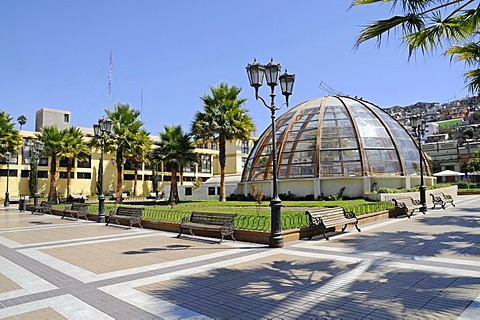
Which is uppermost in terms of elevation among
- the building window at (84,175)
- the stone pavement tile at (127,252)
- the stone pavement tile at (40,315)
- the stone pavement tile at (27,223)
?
the building window at (84,175)

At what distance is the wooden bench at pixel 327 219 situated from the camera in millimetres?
10797

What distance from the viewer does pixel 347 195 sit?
84.4ft

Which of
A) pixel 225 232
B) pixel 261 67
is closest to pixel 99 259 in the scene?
pixel 225 232

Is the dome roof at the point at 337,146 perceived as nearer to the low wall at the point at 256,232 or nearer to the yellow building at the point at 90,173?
the yellow building at the point at 90,173

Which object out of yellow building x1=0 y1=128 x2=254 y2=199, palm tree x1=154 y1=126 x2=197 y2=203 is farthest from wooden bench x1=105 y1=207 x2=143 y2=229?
yellow building x1=0 y1=128 x2=254 y2=199

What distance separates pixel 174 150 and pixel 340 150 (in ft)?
45.6

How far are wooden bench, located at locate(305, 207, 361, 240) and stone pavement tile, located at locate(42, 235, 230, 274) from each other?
2.96m

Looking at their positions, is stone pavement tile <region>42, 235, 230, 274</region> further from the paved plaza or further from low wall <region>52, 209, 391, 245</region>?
low wall <region>52, 209, 391, 245</region>

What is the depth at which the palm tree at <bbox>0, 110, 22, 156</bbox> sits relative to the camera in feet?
117

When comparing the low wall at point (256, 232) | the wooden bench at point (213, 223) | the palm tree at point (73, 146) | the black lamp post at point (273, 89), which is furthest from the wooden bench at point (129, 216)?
the palm tree at point (73, 146)

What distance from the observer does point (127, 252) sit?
9.27 m

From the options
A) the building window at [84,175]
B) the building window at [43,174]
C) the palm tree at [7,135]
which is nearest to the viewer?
the palm tree at [7,135]

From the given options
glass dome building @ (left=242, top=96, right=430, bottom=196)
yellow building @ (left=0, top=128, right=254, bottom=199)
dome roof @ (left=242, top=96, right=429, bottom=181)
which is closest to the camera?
glass dome building @ (left=242, top=96, right=430, bottom=196)

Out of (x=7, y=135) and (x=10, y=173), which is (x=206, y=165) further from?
(x=7, y=135)
